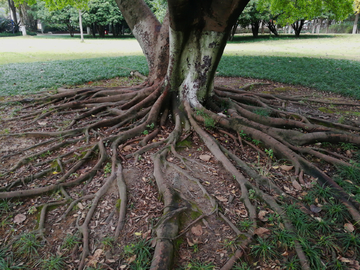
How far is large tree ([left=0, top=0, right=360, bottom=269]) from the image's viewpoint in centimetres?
308

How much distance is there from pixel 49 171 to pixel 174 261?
2496 mm

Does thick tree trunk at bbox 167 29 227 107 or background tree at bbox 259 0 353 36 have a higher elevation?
background tree at bbox 259 0 353 36

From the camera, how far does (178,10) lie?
145 inches

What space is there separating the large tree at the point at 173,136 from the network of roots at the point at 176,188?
0.8 inches

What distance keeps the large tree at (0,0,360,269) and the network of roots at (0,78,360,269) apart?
21 mm

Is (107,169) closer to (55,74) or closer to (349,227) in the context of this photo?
(349,227)

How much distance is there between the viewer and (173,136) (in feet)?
14.6

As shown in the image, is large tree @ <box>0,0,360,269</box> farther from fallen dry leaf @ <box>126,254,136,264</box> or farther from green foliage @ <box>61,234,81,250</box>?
fallen dry leaf @ <box>126,254,136,264</box>

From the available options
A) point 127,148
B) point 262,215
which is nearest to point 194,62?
point 127,148

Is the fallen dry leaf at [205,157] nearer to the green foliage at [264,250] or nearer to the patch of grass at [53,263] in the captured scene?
the green foliage at [264,250]

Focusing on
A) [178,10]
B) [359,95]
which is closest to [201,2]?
[178,10]

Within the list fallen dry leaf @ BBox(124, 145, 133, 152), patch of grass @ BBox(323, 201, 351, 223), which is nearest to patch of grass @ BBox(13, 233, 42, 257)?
fallen dry leaf @ BBox(124, 145, 133, 152)

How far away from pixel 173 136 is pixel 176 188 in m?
1.27

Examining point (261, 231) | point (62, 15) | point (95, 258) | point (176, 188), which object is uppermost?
point (62, 15)
